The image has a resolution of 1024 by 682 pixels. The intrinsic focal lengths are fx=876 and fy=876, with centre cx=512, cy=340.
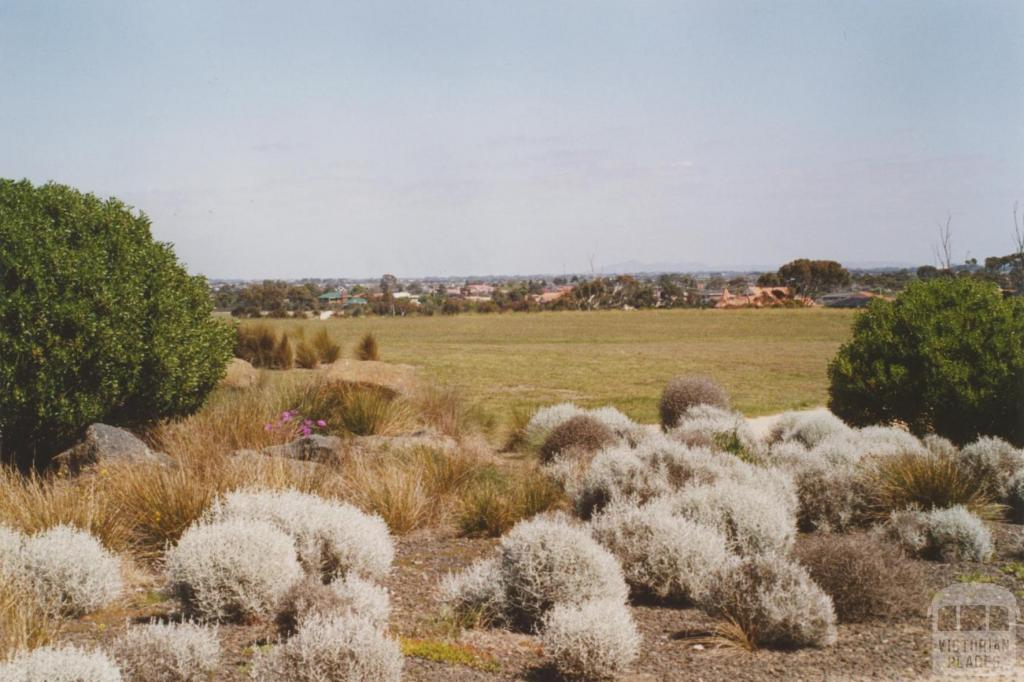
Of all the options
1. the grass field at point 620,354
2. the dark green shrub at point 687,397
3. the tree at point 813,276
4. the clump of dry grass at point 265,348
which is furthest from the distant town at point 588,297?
the dark green shrub at point 687,397

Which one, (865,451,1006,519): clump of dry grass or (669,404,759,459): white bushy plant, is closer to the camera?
(865,451,1006,519): clump of dry grass

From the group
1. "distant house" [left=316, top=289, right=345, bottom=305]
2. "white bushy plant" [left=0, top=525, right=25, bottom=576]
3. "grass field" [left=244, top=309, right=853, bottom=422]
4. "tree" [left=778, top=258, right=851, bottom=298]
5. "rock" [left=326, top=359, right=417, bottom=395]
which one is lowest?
"grass field" [left=244, top=309, right=853, bottom=422]

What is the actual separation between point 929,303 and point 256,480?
889cm

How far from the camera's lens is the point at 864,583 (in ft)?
18.1

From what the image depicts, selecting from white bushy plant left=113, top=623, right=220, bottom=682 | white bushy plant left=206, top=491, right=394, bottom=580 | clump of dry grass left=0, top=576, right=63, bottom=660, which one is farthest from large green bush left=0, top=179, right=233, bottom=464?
white bushy plant left=113, top=623, right=220, bottom=682

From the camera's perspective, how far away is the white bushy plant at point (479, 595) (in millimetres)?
5535

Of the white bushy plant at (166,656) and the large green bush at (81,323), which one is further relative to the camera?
the large green bush at (81,323)

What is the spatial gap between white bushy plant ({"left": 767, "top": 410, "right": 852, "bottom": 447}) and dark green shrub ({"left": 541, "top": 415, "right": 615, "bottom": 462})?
2511 millimetres

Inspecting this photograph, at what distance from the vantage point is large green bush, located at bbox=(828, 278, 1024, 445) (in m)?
10.9

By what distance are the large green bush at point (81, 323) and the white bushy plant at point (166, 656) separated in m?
5.73

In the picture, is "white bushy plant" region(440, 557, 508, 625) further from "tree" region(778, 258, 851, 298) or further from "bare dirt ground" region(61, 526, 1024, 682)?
"tree" region(778, 258, 851, 298)

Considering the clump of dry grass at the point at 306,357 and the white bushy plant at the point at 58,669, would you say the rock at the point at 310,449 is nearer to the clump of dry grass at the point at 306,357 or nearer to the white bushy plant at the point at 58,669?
the white bushy plant at the point at 58,669

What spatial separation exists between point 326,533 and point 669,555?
94.5 inches

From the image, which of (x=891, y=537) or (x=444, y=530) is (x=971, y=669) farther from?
(x=444, y=530)
